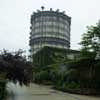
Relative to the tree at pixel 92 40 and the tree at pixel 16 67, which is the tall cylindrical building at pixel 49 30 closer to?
the tree at pixel 92 40

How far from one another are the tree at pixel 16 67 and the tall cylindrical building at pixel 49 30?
45496mm

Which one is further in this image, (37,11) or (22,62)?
(37,11)

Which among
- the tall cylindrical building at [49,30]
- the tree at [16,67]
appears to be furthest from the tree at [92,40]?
the tall cylindrical building at [49,30]

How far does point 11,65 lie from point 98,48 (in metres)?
7.69

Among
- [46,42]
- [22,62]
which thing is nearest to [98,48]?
[22,62]

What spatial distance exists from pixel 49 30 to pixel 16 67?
162 feet

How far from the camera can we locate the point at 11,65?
10719mm

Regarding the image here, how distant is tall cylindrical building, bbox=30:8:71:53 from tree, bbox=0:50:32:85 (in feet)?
149

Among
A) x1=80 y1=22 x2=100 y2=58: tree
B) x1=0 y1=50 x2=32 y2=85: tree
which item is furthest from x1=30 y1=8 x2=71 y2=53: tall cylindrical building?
x1=0 y1=50 x2=32 y2=85: tree

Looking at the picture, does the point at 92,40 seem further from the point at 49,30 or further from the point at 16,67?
the point at 49,30

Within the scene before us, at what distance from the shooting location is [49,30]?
A: 59719 mm

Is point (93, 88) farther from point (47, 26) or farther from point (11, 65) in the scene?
point (47, 26)

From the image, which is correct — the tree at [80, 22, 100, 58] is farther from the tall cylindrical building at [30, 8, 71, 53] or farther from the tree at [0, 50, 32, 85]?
the tall cylindrical building at [30, 8, 71, 53]

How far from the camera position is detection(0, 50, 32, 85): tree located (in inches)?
432
